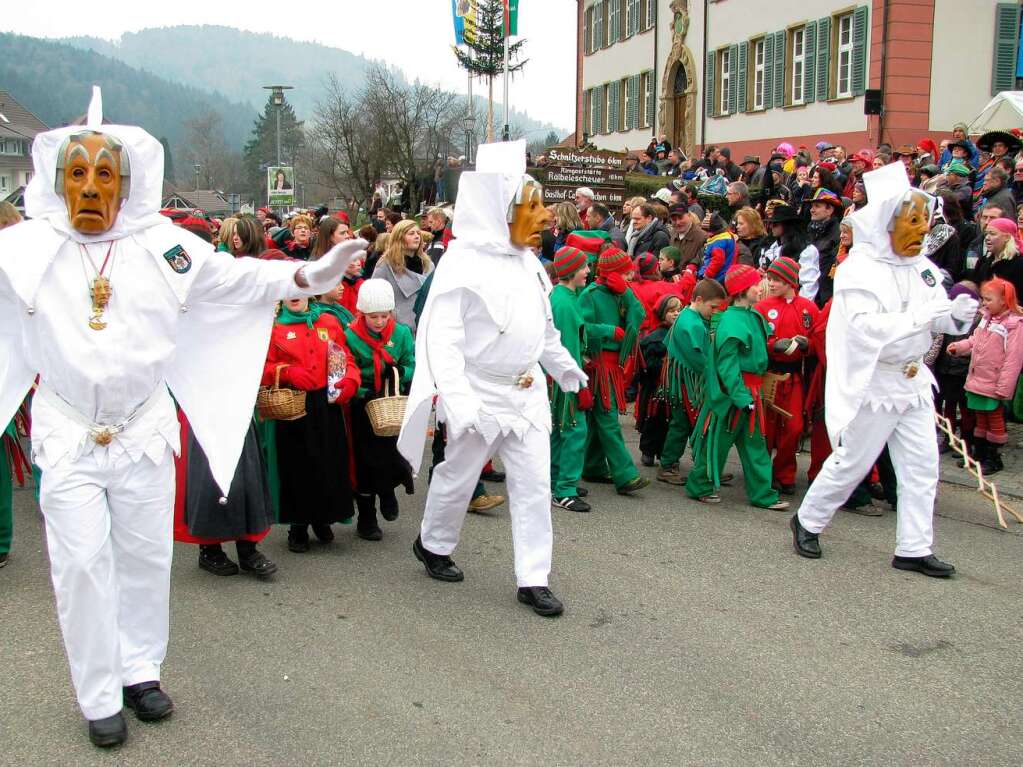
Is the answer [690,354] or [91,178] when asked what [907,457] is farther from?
[91,178]

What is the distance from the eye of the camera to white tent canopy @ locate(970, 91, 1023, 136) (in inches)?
592

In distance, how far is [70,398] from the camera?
376 centimetres

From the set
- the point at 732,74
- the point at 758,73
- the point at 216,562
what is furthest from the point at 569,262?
the point at 732,74

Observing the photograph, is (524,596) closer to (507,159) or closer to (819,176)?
(507,159)

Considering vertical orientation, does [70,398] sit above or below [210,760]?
above

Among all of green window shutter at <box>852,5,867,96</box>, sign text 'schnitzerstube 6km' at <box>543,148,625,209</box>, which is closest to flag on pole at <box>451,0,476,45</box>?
green window shutter at <box>852,5,867,96</box>

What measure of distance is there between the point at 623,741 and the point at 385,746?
85cm

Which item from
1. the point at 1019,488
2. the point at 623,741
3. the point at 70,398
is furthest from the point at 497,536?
the point at 1019,488

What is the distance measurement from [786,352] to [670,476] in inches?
52.8

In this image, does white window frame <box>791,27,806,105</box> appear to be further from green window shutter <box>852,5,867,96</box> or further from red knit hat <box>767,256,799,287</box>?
red knit hat <box>767,256,799,287</box>

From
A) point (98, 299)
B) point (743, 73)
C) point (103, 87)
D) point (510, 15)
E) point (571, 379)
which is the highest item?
point (103, 87)

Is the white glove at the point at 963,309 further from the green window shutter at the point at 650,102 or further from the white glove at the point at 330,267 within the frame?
the green window shutter at the point at 650,102

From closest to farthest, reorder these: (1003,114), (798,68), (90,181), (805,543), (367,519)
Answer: (90,181)
(805,543)
(367,519)
(1003,114)
(798,68)

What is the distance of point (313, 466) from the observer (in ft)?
19.5
